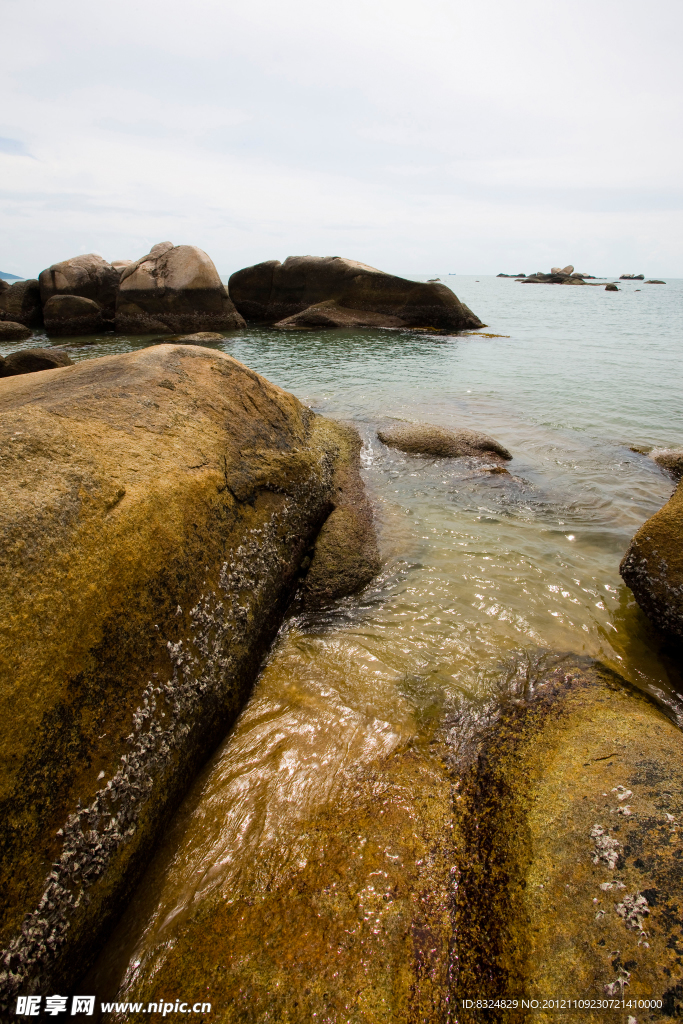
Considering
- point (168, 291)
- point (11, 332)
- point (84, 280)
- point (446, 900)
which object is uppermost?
point (84, 280)

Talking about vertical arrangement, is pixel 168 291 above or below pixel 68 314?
above

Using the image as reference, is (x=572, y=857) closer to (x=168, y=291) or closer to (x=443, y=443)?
(x=443, y=443)

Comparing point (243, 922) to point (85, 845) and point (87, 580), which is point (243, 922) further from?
point (87, 580)

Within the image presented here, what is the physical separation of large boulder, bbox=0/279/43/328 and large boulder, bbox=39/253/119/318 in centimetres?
60

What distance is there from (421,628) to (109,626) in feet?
8.33

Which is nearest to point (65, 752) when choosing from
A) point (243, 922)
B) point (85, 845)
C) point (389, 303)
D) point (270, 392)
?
point (85, 845)

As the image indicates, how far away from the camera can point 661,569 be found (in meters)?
4.02

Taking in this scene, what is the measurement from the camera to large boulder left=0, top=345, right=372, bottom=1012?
2143 mm

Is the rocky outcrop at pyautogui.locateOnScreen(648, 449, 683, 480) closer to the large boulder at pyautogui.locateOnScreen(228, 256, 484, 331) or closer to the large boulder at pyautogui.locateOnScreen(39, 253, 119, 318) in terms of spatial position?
the large boulder at pyautogui.locateOnScreen(228, 256, 484, 331)

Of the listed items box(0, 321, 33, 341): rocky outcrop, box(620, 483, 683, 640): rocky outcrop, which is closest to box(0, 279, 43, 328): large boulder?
box(0, 321, 33, 341): rocky outcrop

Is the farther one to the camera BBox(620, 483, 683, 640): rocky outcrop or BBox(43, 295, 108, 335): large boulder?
BBox(43, 295, 108, 335): large boulder

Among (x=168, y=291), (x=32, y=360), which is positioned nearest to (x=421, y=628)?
(x=32, y=360)

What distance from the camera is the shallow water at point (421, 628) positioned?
8.39ft

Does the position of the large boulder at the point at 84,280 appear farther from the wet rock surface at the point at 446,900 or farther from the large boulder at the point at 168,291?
the wet rock surface at the point at 446,900
